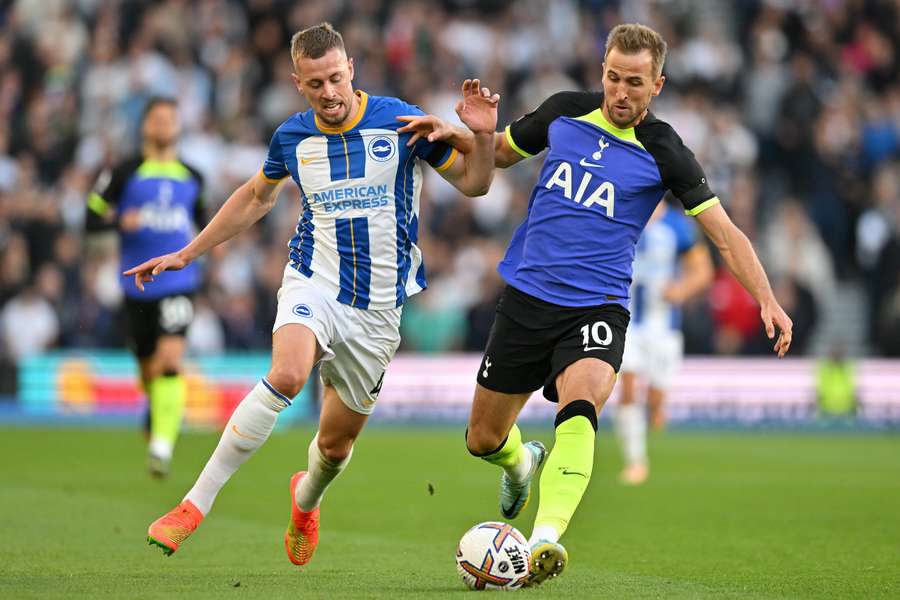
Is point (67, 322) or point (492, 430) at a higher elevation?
point (492, 430)

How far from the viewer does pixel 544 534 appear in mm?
6445

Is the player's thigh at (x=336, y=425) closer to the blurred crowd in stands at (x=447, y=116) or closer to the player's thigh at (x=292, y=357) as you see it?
the player's thigh at (x=292, y=357)

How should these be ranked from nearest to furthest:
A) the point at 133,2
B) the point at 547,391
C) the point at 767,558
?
the point at 547,391 → the point at 767,558 → the point at 133,2

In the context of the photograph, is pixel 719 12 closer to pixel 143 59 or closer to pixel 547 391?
pixel 143 59

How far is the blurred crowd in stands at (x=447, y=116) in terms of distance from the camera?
20.0m

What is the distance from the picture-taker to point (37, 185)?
2045cm

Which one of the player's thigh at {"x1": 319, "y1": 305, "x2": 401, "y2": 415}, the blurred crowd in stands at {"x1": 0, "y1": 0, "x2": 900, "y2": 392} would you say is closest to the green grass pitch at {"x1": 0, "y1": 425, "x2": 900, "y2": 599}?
the player's thigh at {"x1": 319, "y1": 305, "x2": 401, "y2": 415}

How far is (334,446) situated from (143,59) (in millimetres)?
14502

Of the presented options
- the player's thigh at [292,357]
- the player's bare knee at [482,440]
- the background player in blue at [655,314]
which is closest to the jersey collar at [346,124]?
the player's thigh at [292,357]

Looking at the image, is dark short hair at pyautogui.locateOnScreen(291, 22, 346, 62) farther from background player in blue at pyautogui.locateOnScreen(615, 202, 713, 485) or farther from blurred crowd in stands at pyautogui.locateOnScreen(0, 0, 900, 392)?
blurred crowd in stands at pyautogui.locateOnScreen(0, 0, 900, 392)

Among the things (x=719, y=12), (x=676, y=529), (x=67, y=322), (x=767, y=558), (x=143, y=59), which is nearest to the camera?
(x=767, y=558)

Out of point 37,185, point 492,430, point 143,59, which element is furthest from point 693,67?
point 492,430

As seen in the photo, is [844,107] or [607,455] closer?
[607,455]

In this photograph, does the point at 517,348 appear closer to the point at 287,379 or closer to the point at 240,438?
the point at 287,379
